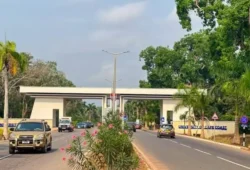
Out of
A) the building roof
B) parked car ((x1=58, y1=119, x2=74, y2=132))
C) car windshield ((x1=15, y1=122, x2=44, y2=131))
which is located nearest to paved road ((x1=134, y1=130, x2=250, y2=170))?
car windshield ((x1=15, y1=122, x2=44, y2=131))

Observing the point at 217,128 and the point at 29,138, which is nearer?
the point at 29,138

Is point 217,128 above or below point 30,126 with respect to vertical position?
below

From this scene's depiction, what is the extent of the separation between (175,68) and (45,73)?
2621 cm

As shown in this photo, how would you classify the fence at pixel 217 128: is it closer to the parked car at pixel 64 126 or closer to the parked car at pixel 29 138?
the parked car at pixel 64 126

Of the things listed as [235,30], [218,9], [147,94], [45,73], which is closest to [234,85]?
[235,30]

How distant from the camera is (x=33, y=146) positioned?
80.0 feet

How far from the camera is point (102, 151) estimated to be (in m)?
13.0

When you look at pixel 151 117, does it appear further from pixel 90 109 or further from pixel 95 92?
pixel 90 109

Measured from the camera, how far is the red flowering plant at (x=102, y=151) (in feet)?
39.4

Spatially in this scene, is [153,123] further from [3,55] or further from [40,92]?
[3,55]

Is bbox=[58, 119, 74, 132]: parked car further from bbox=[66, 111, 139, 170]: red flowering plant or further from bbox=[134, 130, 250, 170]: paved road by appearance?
bbox=[66, 111, 139, 170]: red flowering plant

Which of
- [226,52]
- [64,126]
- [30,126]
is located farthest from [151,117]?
[30,126]

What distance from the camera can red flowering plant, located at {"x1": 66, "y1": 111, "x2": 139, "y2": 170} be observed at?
12004 millimetres

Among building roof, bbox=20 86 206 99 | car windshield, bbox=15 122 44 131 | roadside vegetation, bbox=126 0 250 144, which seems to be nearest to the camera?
car windshield, bbox=15 122 44 131
